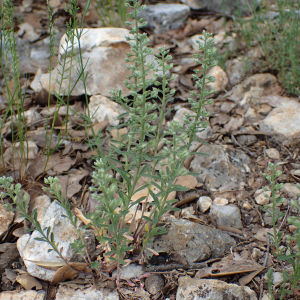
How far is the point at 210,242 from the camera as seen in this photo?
2.28 meters

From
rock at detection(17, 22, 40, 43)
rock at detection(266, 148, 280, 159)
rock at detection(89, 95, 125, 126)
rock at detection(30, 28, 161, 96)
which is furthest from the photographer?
rock at detection(17, 22, 40, 43)

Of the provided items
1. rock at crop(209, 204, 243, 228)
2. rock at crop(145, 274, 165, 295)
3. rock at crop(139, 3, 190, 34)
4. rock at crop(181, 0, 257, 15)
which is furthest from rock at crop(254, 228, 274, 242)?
rock at crop(181, 0, 257, 15)

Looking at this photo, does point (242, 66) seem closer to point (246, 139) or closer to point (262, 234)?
point (246, 139)

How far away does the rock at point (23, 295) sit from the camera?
2023 millimetres

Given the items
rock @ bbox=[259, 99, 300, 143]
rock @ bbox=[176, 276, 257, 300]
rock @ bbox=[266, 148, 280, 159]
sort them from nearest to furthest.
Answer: rock @ bbox=[176, 276, 257, 300] → rock @ bbox=[266, 148, 280, 159] → rock @ bbox=[259, 99, 300, 143]

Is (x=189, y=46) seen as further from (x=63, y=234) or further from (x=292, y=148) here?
(x=63, y=234)

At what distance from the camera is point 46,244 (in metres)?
2.23

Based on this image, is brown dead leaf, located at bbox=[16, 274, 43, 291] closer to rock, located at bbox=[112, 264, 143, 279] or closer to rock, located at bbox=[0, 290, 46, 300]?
rock, located at bbox=[0, 290, 46, 300]

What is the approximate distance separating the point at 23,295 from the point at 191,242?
48.3 inches

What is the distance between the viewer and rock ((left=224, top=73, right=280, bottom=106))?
3764 millimetres

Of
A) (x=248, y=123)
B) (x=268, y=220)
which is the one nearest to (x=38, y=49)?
(x=248, y=123)

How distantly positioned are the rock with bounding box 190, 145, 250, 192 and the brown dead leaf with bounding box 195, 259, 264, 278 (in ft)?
2.68

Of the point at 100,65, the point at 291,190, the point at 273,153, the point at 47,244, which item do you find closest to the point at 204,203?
the point at 291,190

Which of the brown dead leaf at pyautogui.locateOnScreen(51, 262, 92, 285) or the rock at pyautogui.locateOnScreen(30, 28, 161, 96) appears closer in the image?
the brown dead leaf at pyautogui.locateOnScreen(51, 262, 92, 285)
